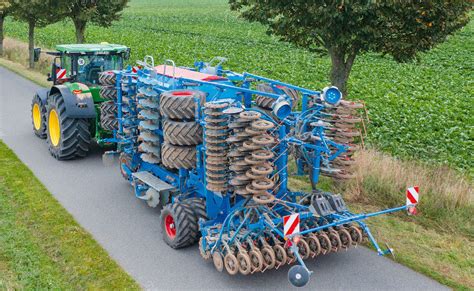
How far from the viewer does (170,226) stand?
749cm

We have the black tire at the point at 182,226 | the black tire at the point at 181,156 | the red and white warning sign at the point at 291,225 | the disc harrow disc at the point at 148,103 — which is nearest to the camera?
the red and white warning sign at the point at 291,225

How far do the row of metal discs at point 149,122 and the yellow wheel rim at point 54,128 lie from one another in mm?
3750

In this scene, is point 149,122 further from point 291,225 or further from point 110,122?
point 291,225

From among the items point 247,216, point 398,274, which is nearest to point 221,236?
point 247,216

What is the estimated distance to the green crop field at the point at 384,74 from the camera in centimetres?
1202

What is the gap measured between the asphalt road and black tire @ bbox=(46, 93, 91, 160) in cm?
20

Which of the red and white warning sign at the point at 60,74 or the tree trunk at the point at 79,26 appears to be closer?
the red and white warning sign at the point at 60,74

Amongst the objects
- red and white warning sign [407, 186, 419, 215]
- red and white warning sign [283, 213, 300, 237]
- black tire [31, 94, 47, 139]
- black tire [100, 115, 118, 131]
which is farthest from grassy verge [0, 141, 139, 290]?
red and white warning sign [407, 186, 419, 215]

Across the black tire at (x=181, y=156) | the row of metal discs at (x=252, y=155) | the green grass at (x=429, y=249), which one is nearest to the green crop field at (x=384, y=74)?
the green grass at (x=429, y=249)

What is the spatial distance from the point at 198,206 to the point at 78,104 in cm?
482

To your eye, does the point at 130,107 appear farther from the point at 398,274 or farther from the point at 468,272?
the point at 468,272

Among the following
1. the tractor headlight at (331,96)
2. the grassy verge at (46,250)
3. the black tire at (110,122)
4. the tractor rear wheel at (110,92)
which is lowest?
the grassy verge at (46,250)

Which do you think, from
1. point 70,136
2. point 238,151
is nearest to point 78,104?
point 70,136

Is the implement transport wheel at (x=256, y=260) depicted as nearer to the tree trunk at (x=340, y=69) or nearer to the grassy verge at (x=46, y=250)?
the grassy verge at (x=46, y=250)
